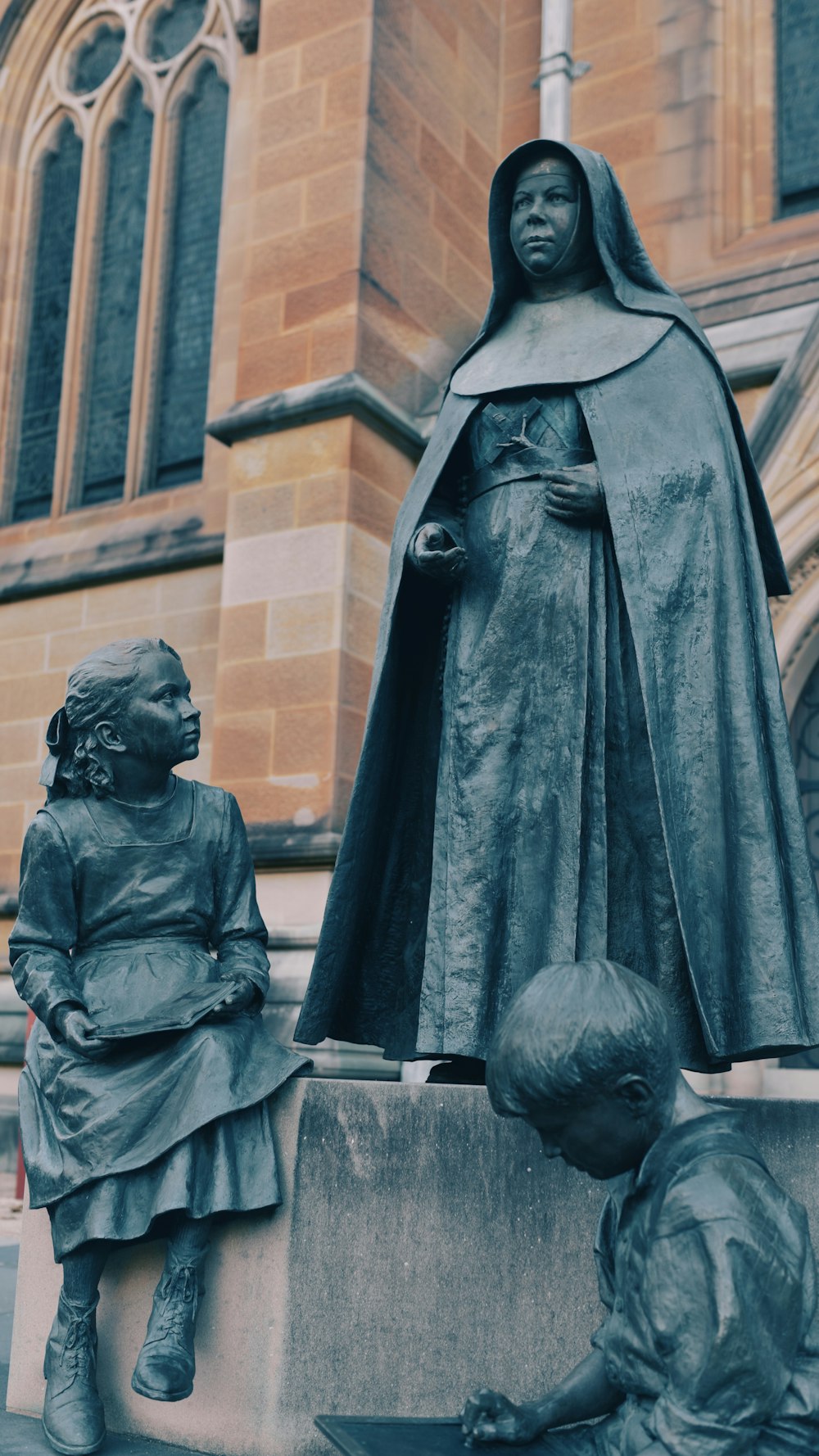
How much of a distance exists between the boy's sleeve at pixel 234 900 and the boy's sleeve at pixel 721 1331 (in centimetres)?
140

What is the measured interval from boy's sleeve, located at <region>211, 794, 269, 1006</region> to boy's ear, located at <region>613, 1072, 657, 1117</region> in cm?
131

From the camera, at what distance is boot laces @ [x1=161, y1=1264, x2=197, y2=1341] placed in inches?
88.9

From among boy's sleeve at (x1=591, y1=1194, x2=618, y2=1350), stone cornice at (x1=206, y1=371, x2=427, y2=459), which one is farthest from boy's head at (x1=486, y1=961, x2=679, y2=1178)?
stone cornice at (x1=206, y1=371, x2=427, y2=459)

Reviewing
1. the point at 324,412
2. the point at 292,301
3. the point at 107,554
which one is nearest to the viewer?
the point at 324,412

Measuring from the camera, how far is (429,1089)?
2.31 meters

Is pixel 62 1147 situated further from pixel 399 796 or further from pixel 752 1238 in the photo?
pixel 752 1238

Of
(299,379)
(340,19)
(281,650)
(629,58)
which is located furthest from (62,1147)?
(629,58)

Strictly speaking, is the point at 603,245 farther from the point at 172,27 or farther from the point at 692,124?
the point at 172,27

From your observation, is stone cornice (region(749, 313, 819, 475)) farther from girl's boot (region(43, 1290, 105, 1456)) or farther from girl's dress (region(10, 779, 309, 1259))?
girl's boot (region(43, 1290, 105, 1456))

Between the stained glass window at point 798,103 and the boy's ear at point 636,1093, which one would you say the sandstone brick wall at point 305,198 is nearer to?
the stained glass window at point 798,103

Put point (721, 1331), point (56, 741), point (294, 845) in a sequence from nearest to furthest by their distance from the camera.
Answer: point (721, 1331) → point (56, 741) → point (294, 845)

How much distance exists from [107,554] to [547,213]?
22.0 ft

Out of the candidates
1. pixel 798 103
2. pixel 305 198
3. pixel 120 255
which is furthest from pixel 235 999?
pixel 120 255

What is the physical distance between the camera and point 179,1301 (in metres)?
2.28
